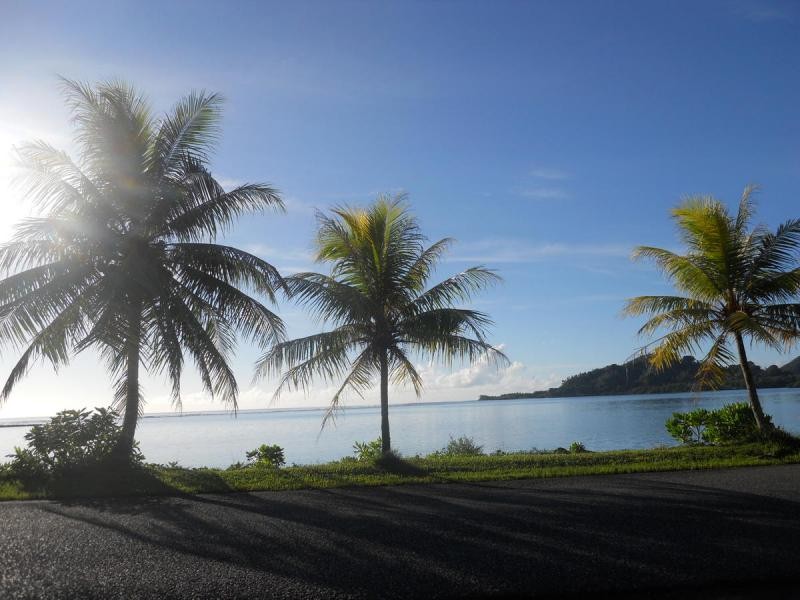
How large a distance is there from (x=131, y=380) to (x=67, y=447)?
184 centimetres

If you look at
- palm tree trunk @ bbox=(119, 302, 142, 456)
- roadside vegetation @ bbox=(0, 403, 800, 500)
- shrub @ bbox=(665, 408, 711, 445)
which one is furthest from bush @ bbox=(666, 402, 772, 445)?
palm tree trunk @ bbox=(119, 302, 142, 456)

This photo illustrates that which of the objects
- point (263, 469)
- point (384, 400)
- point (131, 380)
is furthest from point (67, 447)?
point (384, 400)

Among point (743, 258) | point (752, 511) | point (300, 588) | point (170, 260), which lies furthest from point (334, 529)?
point (743, 258)

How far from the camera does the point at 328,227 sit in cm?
1405

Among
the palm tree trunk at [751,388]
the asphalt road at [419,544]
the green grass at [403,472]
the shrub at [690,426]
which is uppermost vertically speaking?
the palm tree trunk at [751,388]

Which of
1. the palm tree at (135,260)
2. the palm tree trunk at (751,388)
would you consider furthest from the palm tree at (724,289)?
the palm tree at (135,260)

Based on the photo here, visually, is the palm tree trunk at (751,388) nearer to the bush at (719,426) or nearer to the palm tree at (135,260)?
the bush at (719,426)

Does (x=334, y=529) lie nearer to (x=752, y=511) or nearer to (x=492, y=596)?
(x=492, y=596)

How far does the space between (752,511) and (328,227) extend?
1008 cm

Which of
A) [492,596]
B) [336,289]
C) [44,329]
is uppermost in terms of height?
[336,289]

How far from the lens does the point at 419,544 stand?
6.09 m

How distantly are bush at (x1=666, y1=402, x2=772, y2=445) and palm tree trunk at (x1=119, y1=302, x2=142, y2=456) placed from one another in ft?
44.9

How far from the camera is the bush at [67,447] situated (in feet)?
36.9

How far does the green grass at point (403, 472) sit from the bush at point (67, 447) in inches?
16.5
